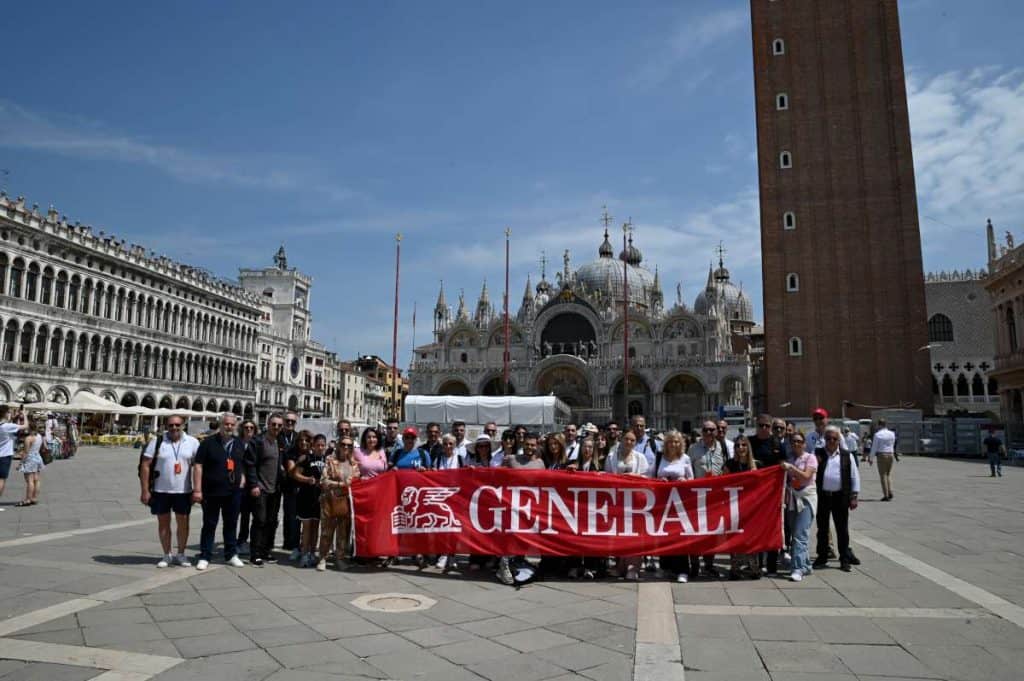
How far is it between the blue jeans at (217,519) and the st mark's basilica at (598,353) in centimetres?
4672

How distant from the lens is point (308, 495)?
8.14 m

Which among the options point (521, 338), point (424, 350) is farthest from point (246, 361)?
point (521, 338)

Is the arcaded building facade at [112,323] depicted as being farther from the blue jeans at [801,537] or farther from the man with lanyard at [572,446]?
the blue jeans at [801,537]

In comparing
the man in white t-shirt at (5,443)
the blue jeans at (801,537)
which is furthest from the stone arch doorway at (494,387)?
the blue jeans at (801,537)

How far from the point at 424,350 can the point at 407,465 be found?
216 ft

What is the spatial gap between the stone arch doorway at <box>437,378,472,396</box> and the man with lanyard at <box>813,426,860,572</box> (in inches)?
2302

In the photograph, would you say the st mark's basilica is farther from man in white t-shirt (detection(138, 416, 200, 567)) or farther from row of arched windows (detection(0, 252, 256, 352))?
man in white t-shirt (detection(138, 416, 200, 567))

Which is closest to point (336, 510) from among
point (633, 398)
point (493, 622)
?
point (493, 622)

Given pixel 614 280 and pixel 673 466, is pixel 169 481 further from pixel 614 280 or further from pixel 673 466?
pixel 614 280

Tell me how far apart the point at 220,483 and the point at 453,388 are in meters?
59.9

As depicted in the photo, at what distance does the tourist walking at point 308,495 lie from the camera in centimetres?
809

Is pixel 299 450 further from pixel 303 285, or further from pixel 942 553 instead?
pixel 303 285

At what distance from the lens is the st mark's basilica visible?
190 feet

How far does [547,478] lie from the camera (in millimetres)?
7750
